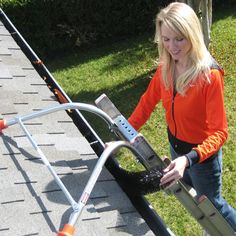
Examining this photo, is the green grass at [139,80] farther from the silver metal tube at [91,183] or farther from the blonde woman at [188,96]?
the silver metal tube at [91,183]

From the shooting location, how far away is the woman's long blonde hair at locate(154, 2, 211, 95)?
10.8 feet

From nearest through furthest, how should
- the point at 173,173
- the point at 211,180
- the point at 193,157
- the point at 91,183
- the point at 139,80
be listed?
the point at 91,183 < the point at 173,173 < the point at 193,157 < the point at 211,180 < the point at 139,80

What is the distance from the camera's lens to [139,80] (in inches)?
359

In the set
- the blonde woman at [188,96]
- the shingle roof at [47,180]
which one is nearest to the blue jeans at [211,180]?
the blonde woman at [188,96]

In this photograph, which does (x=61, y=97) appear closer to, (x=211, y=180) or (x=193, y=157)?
(x=211, y=180)

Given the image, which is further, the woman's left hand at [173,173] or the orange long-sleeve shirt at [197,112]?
the orange long-sleeve shirt at [197,112]

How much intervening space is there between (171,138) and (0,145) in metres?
1.36

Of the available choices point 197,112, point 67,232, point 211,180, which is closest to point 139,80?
point 211,180

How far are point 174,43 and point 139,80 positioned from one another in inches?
227

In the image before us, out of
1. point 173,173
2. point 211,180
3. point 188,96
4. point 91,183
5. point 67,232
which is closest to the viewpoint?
point 67,232

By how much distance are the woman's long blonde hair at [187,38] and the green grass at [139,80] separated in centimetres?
244

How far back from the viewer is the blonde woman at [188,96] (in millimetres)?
3301

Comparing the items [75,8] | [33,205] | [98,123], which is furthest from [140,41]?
[33,205]

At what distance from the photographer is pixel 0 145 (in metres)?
3.63
